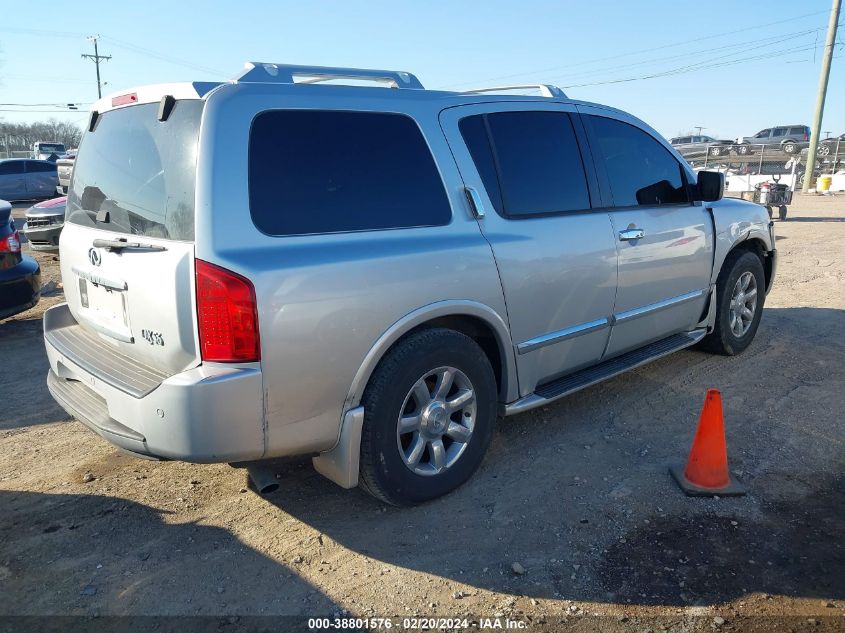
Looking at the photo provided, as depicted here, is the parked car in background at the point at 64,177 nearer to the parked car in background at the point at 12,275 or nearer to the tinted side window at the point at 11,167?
the parked car in background at the point at 12,275

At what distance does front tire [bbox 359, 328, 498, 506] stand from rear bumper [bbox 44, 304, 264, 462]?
565mm

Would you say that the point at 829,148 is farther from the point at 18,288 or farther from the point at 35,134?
the point at 35,134

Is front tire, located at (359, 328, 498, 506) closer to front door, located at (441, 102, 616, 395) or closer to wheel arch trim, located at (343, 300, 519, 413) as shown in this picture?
wheel arch trim, located at (343, 300, 519, 413)

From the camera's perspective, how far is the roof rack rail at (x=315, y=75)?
2898mm

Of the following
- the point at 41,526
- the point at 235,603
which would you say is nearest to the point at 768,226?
the point at 235,603

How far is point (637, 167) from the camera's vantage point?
4.42 m

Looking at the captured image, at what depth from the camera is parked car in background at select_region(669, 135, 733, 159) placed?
33906 millimetres

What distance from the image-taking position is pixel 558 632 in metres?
2.45

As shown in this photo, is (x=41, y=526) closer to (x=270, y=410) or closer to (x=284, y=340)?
(x=270, y=410)

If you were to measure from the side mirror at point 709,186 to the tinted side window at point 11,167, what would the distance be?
23719 mm

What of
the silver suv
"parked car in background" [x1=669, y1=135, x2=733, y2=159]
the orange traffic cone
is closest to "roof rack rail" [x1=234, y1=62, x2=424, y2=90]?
the silver suv

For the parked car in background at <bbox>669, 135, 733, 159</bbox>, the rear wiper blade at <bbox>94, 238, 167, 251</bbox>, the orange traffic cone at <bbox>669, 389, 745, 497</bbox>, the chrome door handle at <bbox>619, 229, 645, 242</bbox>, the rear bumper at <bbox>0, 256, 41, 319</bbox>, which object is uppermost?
the parked car in background at <bbox>669, 135, 733, 159</bbox>

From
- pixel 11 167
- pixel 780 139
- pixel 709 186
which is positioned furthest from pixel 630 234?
pixel 780 139

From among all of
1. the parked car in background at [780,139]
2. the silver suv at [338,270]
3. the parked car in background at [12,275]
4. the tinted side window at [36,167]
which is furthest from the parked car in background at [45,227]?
the parked car in background at [780,139]
